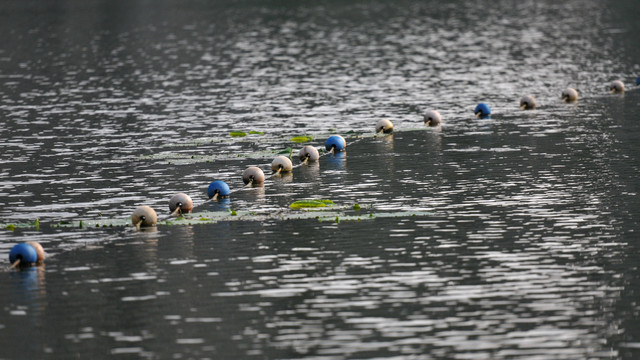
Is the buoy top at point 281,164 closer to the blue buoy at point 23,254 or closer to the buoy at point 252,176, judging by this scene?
the buoy at point 252,176

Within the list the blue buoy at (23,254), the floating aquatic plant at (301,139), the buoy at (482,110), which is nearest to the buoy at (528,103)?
the buoy at (482,110)

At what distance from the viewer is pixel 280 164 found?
31703 millimetres

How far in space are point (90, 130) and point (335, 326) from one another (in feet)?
83.2

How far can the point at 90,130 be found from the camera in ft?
135

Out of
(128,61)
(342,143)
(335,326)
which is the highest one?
(128,61)

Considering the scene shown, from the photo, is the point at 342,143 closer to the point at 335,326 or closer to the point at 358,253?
the point at 358,253

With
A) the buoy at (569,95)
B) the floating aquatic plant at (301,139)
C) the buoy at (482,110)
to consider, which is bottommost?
the floating aquatic plant at (301,139)

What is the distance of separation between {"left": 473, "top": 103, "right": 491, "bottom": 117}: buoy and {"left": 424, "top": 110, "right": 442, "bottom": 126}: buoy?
2484 mm

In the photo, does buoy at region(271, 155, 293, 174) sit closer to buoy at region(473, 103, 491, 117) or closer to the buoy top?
the buoy top

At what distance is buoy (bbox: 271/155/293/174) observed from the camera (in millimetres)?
31703

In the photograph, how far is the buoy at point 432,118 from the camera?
1609 inches

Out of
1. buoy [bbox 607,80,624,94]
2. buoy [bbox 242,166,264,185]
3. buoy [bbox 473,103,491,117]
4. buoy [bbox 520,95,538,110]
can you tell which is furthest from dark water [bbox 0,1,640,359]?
buoy [bbox 607,80,624,94]

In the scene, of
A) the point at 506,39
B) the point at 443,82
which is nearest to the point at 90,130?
the point at 443,82

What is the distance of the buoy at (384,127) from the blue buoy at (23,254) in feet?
61.8
